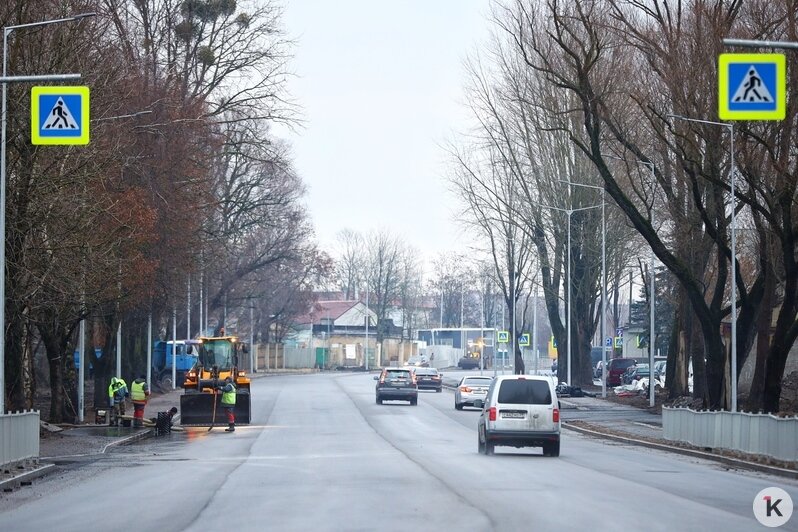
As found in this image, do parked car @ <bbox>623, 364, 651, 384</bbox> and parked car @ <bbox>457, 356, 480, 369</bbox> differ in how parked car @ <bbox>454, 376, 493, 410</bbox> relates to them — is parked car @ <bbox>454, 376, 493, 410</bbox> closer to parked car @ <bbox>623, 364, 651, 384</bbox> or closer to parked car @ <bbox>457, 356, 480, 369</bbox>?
parked car @ <bbox>623, 364, 651, 384</bbox>

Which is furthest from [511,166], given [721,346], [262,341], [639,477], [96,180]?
[262,341]

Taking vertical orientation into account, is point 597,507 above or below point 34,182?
below

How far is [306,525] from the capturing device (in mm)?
13898

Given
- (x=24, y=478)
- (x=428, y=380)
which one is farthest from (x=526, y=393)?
(x=428, y=380)

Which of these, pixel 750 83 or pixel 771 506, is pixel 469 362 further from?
pixel 771 506

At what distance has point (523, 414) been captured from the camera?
27828mm

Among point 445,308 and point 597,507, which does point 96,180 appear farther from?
point 445,308

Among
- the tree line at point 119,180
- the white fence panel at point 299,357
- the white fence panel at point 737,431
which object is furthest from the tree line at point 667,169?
the white fence panel at point 299,357

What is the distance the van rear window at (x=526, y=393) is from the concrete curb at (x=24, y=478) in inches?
381

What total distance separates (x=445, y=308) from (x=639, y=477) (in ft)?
496

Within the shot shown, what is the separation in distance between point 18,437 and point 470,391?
32032 millimetres

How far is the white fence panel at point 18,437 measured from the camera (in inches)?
879

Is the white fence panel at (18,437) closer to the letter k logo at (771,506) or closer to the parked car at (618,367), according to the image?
the letter k logo at (771,506)

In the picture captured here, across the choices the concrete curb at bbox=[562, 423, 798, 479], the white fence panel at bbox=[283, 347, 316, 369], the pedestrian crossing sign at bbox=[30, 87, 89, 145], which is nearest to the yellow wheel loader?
the concrete curb at bbox=[562, 423, 798, 479]
